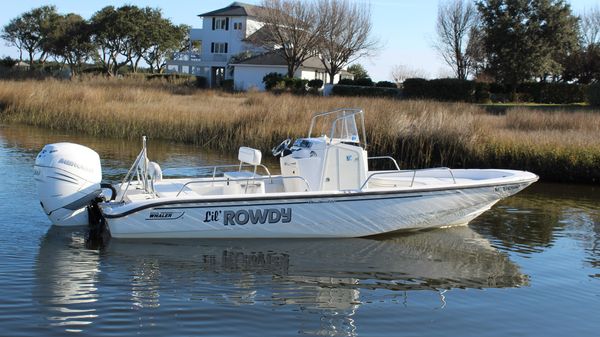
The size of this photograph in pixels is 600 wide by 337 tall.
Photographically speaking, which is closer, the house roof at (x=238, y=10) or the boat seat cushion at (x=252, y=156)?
the boat seat cushion at (x=252, y=156)

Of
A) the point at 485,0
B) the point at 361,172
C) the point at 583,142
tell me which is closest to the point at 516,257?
the point at 361,172

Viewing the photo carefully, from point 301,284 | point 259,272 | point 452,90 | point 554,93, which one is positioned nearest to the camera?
point 301,284

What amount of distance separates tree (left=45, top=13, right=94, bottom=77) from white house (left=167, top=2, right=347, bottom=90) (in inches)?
317

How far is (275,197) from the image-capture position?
11.0 meters

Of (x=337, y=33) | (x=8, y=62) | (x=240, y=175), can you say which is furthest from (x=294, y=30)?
(x=240, y=175)

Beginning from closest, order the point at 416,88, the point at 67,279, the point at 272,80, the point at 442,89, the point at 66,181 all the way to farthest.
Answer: the point at 67,279 → the point at 66,181 → the point at 442,89 → the point at 416,88 → the point at 272,80

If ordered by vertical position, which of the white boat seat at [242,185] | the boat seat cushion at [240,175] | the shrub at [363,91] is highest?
the shrub at [363,91]

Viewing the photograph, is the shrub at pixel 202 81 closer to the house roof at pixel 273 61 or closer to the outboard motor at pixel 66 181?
the house roof at pixel 273 61

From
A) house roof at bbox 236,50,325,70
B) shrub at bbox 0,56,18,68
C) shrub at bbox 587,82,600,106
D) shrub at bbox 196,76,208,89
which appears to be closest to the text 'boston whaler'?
shrub at bbox 587,82,600,106

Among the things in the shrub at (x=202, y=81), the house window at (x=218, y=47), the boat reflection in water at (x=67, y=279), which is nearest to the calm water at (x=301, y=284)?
the boat reflection in water at (x=67, y=279)

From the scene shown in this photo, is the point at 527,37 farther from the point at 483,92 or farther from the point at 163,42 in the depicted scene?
the point at 163,42

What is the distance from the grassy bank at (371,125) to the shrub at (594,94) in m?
13.5

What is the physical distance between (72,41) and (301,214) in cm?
6160

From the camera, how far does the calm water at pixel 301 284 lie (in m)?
7.88
